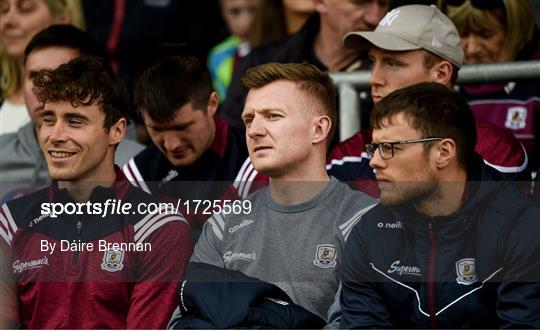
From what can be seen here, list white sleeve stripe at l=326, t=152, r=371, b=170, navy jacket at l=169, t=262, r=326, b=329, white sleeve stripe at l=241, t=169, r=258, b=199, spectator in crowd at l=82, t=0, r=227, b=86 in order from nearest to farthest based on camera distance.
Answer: navy jacket at l=169, t=262, r=326, b=329
white sleeve stripe at l=241, t=169, r=258, b=199
white sleeve stripe at l=326, t=152, r=371, b=170
spectator in crowd at l=82, t=0, r=227, b=86

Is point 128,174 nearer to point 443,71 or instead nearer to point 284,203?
point 284,203

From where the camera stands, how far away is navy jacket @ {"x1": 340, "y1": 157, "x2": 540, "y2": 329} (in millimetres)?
3906

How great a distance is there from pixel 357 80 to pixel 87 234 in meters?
1.37

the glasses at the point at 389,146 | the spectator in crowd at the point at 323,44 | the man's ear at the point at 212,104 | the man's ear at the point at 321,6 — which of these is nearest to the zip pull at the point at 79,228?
the man's ear at the point at 212,104

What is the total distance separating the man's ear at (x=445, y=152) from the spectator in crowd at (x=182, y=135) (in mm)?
1029

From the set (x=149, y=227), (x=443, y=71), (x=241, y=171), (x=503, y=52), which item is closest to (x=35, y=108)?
(x=241, y=171)

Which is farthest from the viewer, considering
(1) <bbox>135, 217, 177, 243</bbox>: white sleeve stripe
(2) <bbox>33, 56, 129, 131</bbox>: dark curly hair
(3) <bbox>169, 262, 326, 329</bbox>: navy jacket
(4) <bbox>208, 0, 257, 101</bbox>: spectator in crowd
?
(4) <bbox>208, 0, 257, 101</bbox>: spectator in crowd

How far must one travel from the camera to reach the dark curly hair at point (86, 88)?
441 centimetres

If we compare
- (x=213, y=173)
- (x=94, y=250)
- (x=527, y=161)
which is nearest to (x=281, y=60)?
(x=213, y=173)

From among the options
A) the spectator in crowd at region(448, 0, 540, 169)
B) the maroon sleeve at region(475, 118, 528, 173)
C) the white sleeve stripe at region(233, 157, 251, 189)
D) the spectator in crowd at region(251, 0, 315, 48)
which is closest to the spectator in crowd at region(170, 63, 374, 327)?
the white sleeve stripe at region(233, 157, 251, 189)

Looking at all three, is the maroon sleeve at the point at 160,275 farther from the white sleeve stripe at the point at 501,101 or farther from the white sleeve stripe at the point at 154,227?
the white sleeve stripe at the point at 501,101

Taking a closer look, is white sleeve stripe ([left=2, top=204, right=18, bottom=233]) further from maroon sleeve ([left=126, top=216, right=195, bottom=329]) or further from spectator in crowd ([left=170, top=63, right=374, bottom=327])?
spectator in crowd ([left=170, top=63, right=374, bottom=327])

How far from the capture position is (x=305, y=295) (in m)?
4.14

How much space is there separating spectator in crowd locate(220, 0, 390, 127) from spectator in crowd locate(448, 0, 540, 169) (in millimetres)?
388
